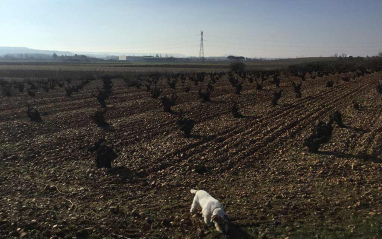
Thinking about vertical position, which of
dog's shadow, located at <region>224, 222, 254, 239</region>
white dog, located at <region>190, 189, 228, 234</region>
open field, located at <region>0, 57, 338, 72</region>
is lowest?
dog's shadow, located at <region>224, 222, 254, 239</region>

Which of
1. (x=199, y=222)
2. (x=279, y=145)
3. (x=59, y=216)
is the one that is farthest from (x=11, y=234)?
(x=279, y=145)

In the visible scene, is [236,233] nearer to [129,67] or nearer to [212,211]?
[212,211]

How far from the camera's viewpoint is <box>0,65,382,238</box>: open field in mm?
5680

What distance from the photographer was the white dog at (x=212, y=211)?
5.25m

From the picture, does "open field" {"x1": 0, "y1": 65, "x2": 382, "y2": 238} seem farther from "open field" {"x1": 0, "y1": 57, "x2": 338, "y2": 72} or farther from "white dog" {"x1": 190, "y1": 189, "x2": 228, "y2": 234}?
"open field" {"x1": 0, "y1": 57, "x2": 338, "y2": 72}

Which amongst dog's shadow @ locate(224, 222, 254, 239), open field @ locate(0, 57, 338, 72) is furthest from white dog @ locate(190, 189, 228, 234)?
open field @ locate(0, 57, 338, 72)

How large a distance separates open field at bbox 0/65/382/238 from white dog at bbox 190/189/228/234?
0.14 meters

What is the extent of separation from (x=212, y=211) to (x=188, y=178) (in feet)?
8.52

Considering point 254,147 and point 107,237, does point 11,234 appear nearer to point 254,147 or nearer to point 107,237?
point 107,237

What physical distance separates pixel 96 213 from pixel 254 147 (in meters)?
5.57

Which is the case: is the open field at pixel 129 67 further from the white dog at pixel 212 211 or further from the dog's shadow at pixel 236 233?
the dog's shadow at pixel 236 233

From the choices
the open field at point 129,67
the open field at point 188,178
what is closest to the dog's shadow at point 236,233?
the open field at point 188,178

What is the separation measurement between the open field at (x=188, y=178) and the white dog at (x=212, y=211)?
0.46 feet

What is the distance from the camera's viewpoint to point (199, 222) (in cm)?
574
